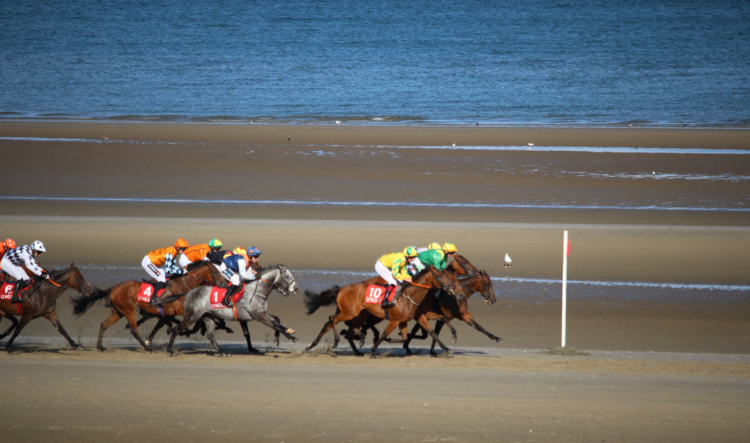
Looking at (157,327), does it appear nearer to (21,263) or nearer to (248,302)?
(248,302)

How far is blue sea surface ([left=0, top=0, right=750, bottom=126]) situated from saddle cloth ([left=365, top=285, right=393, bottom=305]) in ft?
97.6

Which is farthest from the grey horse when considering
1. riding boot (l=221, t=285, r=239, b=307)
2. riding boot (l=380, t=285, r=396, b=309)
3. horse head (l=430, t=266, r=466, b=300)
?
horse head (l=430, t=266, r=466, b=300)

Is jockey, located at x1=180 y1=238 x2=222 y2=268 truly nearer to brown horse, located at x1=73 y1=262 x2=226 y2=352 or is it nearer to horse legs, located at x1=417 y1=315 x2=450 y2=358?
brown horse, located at x1=73 y1=262 x2=226 y2=352

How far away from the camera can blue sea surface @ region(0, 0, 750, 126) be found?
45156 millimetres

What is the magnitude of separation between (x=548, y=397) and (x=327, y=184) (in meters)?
15.1

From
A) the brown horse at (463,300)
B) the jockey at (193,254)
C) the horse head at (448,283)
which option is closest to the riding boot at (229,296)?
the jockey at (193,254)

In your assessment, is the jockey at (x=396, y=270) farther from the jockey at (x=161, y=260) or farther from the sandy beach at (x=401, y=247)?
the jockey at (x=161, y=260)

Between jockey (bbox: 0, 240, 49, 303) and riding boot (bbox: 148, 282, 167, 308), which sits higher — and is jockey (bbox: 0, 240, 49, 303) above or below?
above

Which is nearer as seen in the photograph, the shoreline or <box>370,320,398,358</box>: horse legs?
<box>370,320,398,358</box>: horse legs

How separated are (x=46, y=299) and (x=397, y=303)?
492 cm

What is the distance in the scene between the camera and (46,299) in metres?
10.7

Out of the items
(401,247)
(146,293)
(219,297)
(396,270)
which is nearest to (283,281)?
(219,297)

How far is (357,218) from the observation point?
741 inches

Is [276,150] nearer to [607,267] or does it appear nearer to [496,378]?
[607,267]
